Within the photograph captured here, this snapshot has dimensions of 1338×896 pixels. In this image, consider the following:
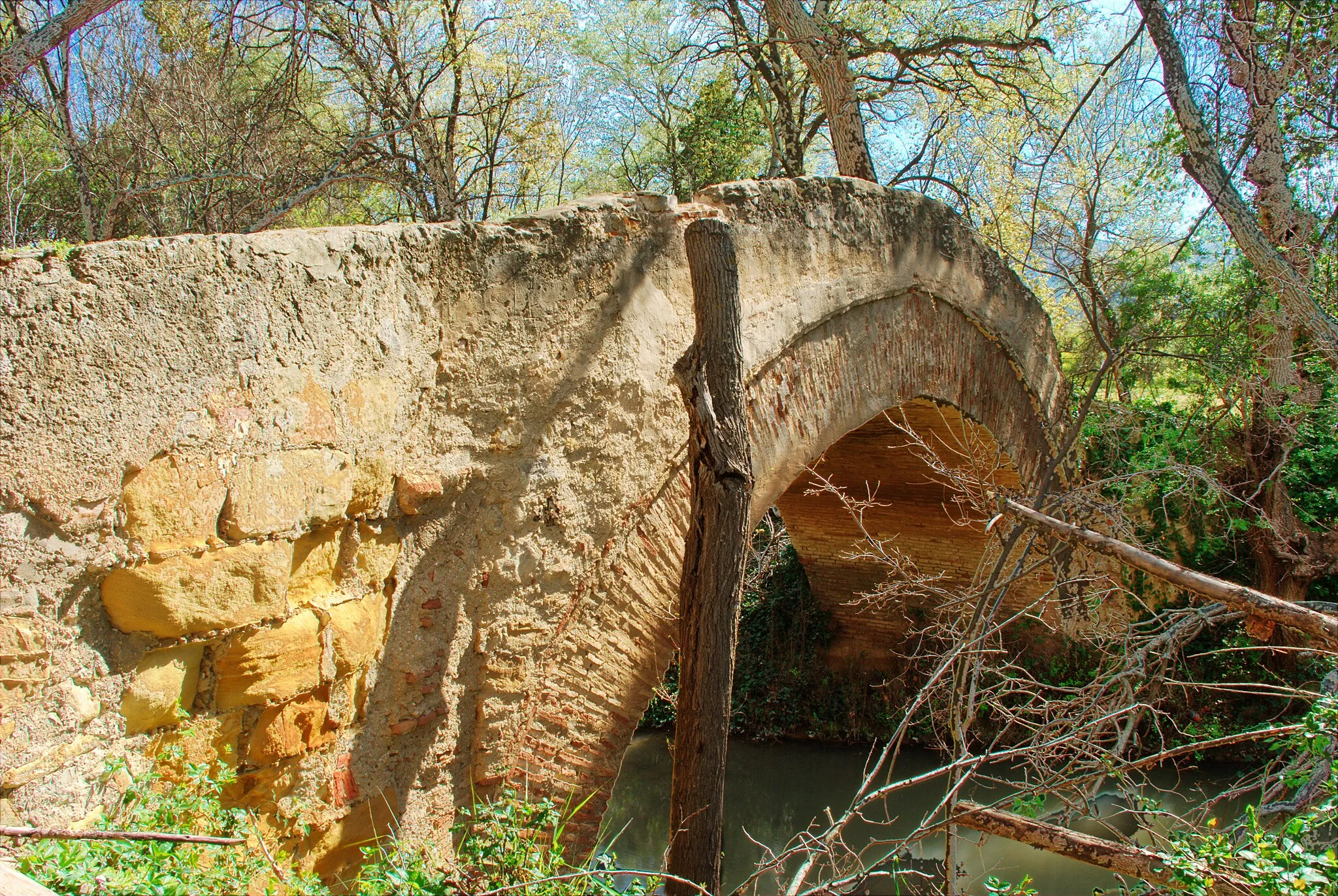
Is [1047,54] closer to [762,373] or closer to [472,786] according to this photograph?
[762,373]

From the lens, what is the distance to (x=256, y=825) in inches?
95.6

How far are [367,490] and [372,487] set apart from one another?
0.02 meters

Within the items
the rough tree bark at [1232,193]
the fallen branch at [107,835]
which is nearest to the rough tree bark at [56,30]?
the fallen branch at [107,835]

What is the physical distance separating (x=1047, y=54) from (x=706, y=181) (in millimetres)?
4565

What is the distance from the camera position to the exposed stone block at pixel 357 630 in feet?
8.59

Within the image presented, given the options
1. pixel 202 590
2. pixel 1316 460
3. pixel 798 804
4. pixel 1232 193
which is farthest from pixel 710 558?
pixel 1316 460

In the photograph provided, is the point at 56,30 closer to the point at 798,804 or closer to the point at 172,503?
the point at 172,503

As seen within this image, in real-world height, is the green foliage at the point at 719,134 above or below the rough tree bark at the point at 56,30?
above

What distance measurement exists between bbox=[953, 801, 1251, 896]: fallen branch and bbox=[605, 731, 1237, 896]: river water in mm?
3457

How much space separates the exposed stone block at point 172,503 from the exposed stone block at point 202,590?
54mm

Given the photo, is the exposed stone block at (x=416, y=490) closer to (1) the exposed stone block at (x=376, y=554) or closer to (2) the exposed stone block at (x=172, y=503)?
(1) the exposed stone block at (x=376, y=554)

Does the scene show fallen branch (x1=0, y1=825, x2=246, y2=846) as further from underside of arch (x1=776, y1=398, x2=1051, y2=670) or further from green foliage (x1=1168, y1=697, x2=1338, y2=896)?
underside of arch (x1=776, y1=398, x2=1051, y2=670)

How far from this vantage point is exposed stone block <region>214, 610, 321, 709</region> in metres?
2.40

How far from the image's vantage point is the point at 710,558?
293 centimetres
